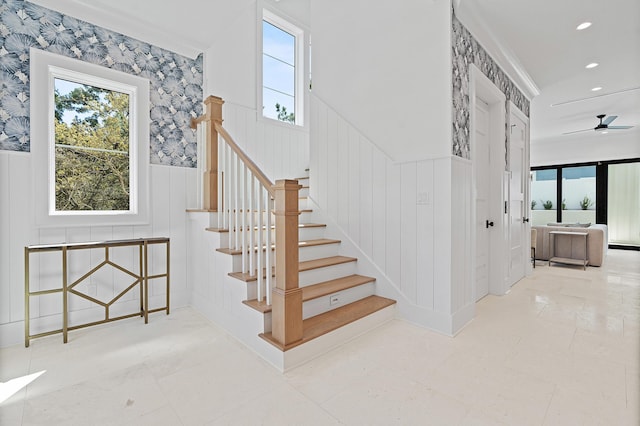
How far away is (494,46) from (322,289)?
3181mm

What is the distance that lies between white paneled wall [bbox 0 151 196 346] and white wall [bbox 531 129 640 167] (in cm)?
963

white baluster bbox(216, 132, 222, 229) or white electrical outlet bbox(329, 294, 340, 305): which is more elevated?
white baluster bbox(216, 132, 222, 229)

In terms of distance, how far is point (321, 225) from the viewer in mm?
3510

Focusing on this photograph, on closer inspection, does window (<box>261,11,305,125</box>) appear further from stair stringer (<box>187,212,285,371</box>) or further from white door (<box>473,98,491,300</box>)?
white door (<box>473,98,491,300</box>)

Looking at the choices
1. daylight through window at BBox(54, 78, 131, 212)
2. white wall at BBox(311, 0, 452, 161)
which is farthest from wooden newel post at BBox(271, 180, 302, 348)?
daylight through window at BBox(54, 78, 131, 212)

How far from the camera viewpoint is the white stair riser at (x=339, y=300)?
2.48 m

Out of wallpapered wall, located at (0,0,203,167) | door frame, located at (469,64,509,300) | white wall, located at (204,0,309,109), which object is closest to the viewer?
wallpapered wall, located at (0,0,203,167)

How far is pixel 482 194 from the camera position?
11.8ft

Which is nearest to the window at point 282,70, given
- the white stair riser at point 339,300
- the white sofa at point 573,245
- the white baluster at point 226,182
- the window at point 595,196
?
the white baluster at point 226,182

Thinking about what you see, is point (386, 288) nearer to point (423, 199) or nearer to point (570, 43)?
point (423, 199)

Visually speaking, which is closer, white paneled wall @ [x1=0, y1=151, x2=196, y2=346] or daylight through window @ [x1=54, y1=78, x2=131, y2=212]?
white paneled wall @ [x1=0, y1=151, x2=196, y2=346]

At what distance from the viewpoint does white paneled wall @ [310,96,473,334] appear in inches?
102

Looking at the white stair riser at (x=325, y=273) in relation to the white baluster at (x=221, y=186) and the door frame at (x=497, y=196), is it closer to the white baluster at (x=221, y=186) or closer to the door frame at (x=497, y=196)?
the white baluster at (x=221, y=186)

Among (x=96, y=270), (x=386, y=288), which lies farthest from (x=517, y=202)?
(x=96, y=270)
